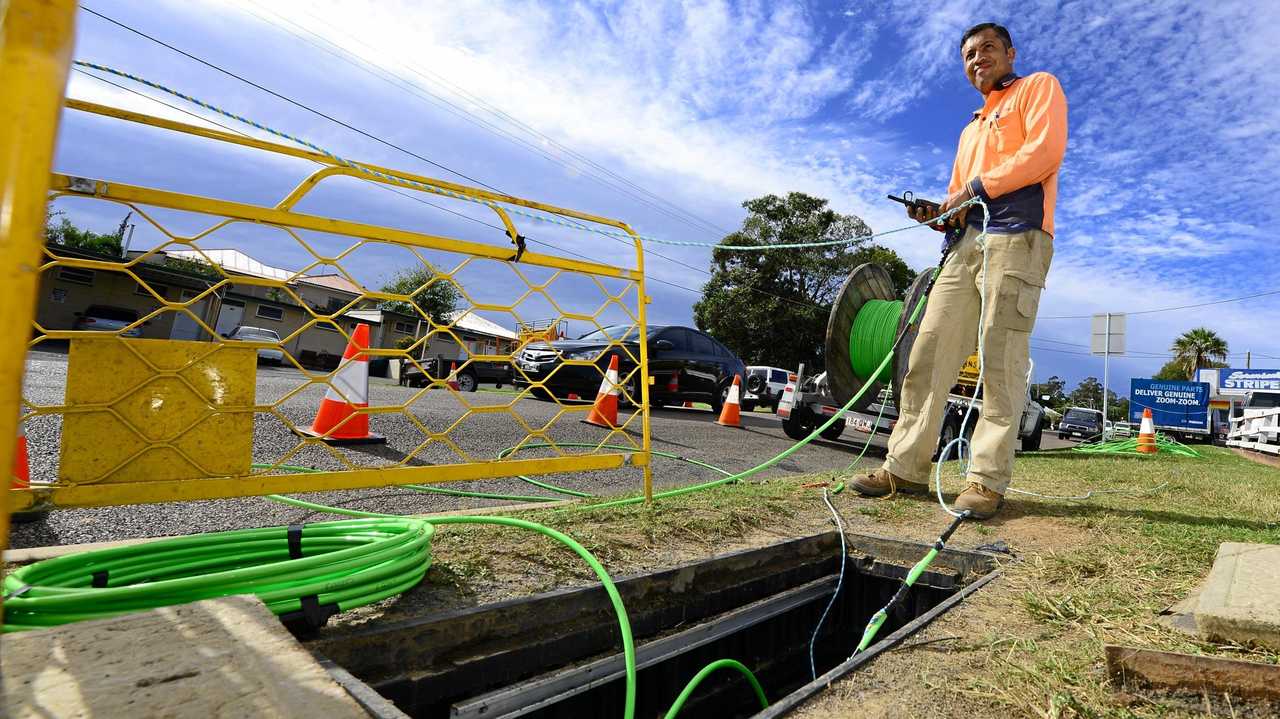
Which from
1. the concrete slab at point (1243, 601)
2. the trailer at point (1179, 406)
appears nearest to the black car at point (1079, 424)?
the trailer at point (1179, 406)

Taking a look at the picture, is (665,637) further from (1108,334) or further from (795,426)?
(1108,334)

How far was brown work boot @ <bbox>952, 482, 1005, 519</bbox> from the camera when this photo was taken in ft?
10.3

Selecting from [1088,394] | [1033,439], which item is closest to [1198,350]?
[1088,394]

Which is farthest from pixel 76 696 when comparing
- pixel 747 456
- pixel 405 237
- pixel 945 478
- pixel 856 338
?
pixel 856 338

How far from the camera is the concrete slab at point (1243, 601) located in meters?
1.44

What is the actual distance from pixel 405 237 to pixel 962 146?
3152 millimetres

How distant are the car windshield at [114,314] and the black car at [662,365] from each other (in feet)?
24.2

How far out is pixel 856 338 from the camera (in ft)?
24.3

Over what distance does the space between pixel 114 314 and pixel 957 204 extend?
4143 mm

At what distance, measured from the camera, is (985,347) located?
129 inches

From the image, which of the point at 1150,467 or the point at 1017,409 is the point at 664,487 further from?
the point at 1150,467

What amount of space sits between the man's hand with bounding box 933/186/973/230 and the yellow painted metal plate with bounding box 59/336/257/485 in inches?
135

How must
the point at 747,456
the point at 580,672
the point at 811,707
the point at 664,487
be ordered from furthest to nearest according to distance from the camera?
the point at 747,456 → the point at 664,487 → the point at 580,672 → the point at 811,707

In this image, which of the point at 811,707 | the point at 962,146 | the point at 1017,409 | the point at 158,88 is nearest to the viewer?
the point at 811,707
